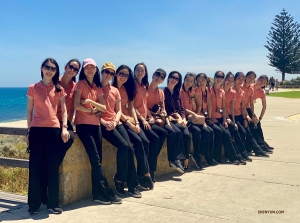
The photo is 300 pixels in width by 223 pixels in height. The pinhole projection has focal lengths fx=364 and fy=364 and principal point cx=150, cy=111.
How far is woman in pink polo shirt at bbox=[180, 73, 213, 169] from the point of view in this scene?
292 inches

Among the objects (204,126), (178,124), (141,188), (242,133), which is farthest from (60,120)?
(242,133)

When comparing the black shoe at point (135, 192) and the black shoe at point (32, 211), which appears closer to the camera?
the black shoe at point (32, 211)

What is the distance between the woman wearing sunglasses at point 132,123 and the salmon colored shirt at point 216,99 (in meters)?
2.53

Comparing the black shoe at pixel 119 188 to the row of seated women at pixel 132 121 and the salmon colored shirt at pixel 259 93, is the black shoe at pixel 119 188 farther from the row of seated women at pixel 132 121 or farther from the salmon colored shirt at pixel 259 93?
the salmon colored shirt at pixel 259 93

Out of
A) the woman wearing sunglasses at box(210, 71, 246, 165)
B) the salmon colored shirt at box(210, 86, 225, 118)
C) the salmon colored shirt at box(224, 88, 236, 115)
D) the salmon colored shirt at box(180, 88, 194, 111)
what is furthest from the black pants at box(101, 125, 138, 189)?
the salmon colored shirt at box(224, 88, 236, 115)

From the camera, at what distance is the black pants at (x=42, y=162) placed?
4.60 meters

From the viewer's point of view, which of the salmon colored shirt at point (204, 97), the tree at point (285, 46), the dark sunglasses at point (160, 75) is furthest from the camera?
the tree at point (285, 46)

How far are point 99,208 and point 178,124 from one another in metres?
2.65

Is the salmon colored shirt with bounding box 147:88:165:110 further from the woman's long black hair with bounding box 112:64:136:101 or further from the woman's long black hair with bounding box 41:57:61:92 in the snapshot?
the woman's long black hair with bounding box 41:57:61:92

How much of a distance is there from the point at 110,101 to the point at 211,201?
82.1 inches

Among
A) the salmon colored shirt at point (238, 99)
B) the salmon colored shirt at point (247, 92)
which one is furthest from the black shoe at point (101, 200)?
the salmon colored shirt at point (247, 92)

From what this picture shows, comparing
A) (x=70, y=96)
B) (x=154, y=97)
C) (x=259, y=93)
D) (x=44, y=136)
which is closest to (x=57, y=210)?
(x=44, y=136)

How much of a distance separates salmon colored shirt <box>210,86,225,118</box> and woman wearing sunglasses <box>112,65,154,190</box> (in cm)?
253

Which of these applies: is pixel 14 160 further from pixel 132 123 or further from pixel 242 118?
pixel 242 118
